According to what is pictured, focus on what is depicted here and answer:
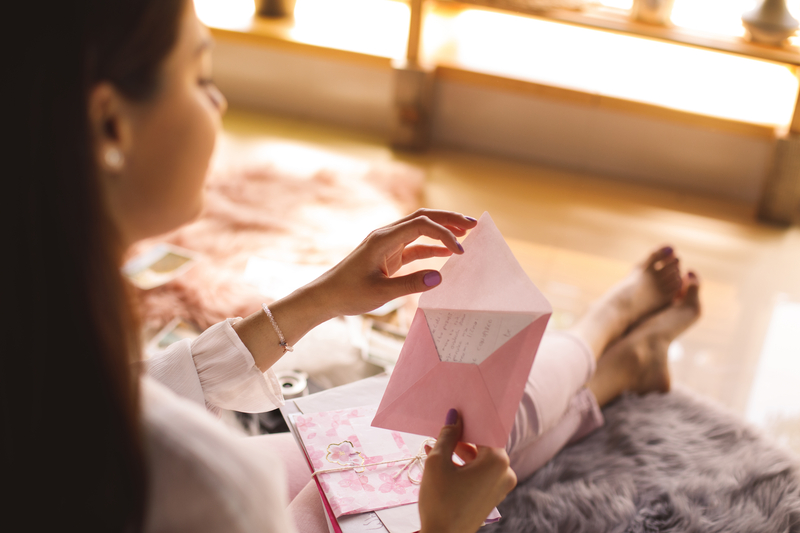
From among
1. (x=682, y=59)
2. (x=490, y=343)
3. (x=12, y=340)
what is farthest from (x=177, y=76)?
(x=682, y=59)

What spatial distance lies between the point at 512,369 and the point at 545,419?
1.40 ft

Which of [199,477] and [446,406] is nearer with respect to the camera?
[199,477]

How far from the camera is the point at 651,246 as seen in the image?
196 cm

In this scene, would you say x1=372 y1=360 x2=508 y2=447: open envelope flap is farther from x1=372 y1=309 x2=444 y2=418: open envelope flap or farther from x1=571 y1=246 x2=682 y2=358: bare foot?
x1=571 y1=246 x2=682 y2=358: bare foot

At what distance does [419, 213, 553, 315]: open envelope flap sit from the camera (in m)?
0.65

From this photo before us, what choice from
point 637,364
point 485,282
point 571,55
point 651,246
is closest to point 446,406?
point 485,282

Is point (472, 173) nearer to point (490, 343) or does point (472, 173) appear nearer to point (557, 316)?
point (557, 316)

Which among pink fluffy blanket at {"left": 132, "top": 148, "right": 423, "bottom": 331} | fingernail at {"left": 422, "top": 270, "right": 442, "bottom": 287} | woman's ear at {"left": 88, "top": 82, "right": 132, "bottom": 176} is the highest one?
woman's ear at {"left": 88, "top": 82, "right": 132, "bottom": 176}

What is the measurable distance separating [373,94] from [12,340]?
2351mm

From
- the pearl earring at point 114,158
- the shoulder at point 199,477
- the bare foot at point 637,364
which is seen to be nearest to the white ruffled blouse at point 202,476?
the shoulder at point 199,477

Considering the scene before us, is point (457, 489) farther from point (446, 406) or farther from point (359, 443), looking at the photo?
point (359, 443)

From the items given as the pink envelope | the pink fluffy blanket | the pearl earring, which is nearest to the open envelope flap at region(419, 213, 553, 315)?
the pink envelope

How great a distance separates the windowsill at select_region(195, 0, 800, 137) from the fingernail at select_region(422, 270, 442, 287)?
1.68 m

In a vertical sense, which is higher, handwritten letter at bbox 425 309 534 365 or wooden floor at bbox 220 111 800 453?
handwritten letter at bbox 425 309 534 365
